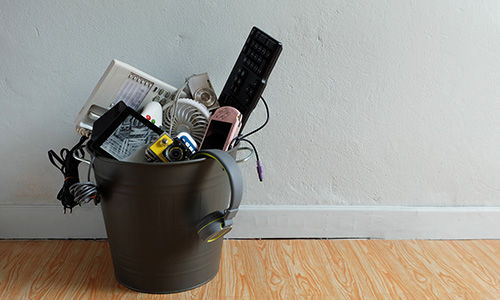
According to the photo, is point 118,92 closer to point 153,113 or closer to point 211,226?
point 153,113

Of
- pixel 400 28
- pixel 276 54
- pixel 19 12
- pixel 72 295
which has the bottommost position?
pixel 72 295

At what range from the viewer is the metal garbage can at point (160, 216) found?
3.33 ft

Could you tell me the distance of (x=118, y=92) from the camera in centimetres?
112

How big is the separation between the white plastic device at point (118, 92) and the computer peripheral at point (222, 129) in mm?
181

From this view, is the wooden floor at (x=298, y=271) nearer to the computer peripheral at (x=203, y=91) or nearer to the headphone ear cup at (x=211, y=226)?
the headphone ear cup at (x=211, y=226)

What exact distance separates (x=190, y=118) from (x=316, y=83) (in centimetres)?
37

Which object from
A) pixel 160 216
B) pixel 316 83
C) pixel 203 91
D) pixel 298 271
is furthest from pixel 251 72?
pixel 298 271

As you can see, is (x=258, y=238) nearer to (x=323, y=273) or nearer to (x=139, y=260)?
(x=323, y=273)

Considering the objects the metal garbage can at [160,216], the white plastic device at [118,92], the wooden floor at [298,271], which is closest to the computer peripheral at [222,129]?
the metal garbage can at [160,216]

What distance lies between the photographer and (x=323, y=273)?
4.00ft

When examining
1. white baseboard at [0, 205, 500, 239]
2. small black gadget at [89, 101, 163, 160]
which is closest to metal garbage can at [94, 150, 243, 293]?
small black gadget at [89, 101, 163, 160]

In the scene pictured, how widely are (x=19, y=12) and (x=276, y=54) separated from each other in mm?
644

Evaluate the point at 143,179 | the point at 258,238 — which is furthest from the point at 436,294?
the point at 143,179

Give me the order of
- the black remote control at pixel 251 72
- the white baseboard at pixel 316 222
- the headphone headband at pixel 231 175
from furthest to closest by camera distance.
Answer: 1. the white baseboard at pixel 316 222
2. the black remote control at pixel 251 72
3. the headphone headband at pixel 231 175
